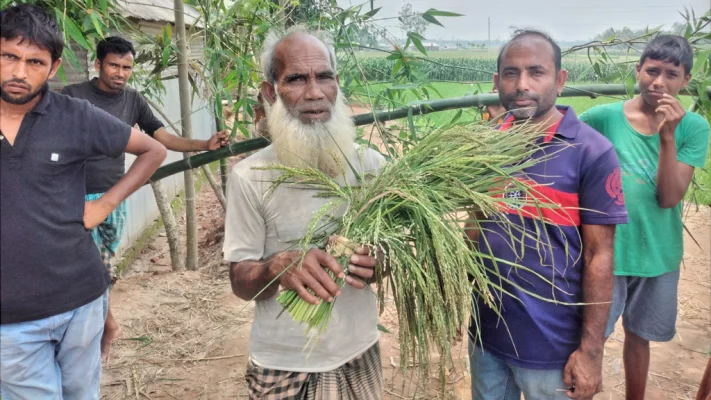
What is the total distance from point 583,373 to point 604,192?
57 centimetres

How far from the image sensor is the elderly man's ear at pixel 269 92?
6.22ft

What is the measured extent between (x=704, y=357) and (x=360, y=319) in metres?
3.26

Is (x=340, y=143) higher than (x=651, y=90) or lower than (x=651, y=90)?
lower

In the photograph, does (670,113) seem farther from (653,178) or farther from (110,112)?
(110,112)

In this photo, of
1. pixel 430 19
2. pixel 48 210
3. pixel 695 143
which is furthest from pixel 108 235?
pixel 695 143

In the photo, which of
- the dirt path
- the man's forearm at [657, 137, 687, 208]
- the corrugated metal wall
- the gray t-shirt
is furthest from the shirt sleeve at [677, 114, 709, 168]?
the corrugated metal wall


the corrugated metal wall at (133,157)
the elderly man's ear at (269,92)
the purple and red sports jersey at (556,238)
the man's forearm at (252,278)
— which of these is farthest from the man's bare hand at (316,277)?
the corrugated metal wall at (133,157)

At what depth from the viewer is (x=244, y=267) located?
1670mm

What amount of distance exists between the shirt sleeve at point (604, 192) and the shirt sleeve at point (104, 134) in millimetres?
1582

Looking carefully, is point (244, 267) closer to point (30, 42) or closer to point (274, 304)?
point (274, 304)

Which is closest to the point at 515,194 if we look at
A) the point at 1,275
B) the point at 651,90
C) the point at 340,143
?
the point at 340,143

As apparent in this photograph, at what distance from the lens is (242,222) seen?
1697 millimetres

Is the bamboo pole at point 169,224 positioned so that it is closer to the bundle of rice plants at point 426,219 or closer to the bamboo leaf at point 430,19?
the bamboo leaf at point 430,19

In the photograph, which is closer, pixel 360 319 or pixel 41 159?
pixel 41 159
